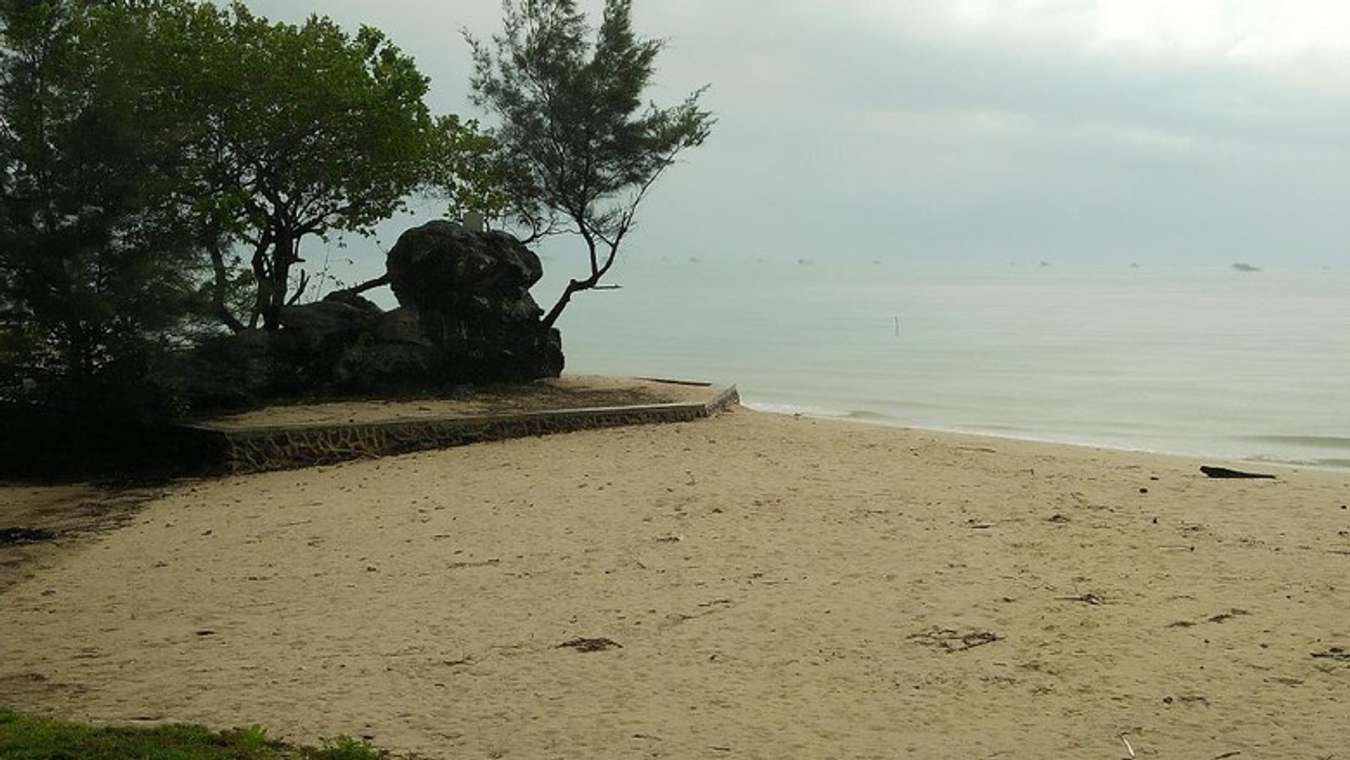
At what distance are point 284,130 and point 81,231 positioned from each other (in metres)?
3.76

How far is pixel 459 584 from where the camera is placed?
327 inches

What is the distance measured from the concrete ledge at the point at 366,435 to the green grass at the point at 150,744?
7.98 m

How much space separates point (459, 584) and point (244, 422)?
20.2 feet

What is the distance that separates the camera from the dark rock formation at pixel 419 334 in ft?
51.5

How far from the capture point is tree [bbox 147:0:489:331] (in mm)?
15750

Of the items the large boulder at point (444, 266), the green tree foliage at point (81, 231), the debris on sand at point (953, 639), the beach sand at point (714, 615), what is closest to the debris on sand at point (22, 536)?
the beach sand at point (714, 615)

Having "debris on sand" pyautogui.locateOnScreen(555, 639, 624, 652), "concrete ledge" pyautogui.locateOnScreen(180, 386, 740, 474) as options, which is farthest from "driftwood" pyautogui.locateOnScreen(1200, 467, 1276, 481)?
"debris on sand" pyautogui.locateOnScreen(555, 639, 624, 652)

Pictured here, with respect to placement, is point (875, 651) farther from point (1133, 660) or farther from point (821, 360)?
point (821, 360)

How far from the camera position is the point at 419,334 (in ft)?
54.9

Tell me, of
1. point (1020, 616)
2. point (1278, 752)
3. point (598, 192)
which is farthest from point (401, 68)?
point (1278, 752)

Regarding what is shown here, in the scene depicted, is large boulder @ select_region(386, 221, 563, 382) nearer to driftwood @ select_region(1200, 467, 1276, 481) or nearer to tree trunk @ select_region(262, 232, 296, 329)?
tree trunk @ select_region(262, 232, 296, 329)

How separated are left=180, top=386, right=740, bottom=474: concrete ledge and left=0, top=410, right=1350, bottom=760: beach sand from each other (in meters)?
0.60

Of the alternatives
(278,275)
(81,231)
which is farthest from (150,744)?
(278,275)

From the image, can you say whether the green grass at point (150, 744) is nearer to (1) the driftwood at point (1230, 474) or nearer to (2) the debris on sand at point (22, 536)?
(2) the debris on sand at point (22, 536)
